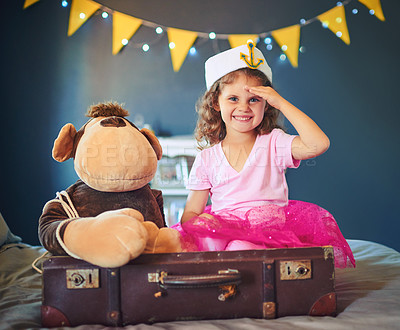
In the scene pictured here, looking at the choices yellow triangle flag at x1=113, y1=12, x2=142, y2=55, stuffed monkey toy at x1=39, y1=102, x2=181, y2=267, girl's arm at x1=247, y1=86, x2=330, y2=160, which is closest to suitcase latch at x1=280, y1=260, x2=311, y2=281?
stuffed monkey toy at x1=39, y1=102, x2=181, y2=267

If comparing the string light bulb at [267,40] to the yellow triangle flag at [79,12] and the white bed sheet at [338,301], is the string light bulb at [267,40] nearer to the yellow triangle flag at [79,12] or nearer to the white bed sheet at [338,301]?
the yellow triangle flag at [79,12]

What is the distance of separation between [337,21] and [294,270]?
9.15ft

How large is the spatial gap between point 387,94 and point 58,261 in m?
3.00

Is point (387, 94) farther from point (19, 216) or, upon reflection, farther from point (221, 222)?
point (19, 216)

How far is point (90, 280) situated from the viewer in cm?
84

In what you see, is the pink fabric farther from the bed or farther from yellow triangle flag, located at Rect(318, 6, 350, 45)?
yellow triangle flag, located at Rect(318, 6, 350, 45)

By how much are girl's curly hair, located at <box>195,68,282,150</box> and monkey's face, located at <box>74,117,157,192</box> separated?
0.48 metres

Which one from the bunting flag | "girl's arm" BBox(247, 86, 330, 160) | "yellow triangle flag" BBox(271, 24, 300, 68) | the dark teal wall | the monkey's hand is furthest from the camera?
"yellow triangle flag" BBox(271, 24, 300, 68)

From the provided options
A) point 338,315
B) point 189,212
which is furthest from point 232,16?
point 338,315

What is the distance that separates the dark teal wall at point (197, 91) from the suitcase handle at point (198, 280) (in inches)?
93.3

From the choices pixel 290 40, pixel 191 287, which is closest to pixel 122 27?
pixel 290 40

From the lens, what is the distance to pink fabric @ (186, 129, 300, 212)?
1.30 metres

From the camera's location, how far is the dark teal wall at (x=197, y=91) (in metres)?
2.88

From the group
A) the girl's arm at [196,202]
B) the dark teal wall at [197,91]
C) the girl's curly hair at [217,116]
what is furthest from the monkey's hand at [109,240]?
the dark teal wall at [197,91]
